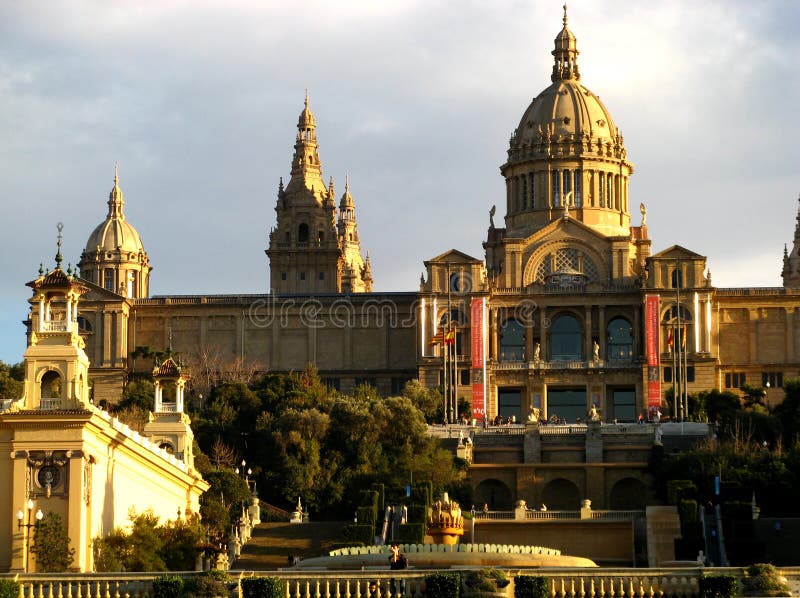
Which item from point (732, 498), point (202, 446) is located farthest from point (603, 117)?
point (732, 498)

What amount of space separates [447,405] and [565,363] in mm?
9257

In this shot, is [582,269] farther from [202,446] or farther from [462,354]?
[202,446]

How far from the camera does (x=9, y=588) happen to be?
174 ft

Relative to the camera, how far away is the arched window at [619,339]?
14575cm

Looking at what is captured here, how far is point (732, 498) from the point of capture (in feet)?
317

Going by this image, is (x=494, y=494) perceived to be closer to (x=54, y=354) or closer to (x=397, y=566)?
(x=54, y=354)

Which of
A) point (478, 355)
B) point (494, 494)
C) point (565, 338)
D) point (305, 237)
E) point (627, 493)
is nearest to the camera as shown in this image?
point (627, 493)

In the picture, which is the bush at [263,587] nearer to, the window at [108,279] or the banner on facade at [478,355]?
the banner on facade at [478,355]

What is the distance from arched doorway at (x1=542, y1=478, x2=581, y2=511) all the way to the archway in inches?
72.8

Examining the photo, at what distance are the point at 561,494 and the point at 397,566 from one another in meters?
61.7

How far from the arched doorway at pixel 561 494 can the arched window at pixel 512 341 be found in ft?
96.5

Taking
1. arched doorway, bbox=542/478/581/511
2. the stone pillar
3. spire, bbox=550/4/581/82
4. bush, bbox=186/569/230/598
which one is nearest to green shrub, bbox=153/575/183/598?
bush, bbox=186/569/230/598

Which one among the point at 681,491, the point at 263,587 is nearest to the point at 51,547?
the point at 263,587

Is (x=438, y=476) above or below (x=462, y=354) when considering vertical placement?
below
